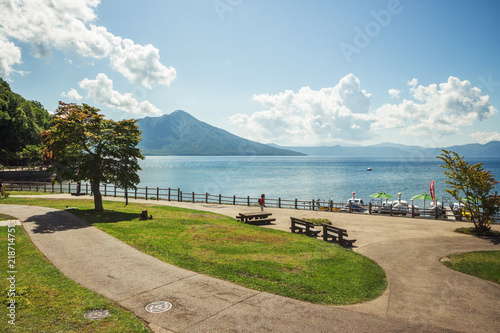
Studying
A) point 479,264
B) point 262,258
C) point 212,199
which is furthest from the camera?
point 212,199

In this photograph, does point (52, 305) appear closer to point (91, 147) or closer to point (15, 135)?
point (91, 147)

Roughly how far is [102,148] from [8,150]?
7963cm

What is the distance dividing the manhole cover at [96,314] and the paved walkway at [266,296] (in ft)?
1.82

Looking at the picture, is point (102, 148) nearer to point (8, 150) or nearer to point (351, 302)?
point (351, 302)

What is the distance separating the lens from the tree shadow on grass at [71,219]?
49.7ft

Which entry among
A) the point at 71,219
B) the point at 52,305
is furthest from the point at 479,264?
the point at 71,219

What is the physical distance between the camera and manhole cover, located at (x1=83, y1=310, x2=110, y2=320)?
645 cm

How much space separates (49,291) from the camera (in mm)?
7668

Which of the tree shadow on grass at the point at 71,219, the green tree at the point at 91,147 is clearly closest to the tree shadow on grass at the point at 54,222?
the tree shadow on grass at the point at 71,219

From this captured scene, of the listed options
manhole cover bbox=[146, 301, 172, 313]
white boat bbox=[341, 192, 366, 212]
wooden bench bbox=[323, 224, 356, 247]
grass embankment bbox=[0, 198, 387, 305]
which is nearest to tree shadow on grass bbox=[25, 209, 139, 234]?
grass embankment bbox=[0, 198, 387, 305]

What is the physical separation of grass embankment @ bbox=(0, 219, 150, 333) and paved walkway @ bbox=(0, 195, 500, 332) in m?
0.36

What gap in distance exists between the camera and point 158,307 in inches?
277

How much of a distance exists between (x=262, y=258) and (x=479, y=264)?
8.91 m

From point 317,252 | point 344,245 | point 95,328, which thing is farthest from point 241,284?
point 344,245
